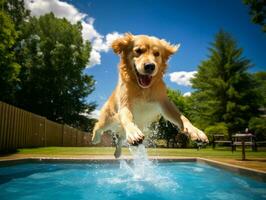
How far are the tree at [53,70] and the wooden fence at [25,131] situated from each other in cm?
833

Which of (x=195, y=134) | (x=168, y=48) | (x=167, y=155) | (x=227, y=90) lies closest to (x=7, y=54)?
(x=167, y=155)

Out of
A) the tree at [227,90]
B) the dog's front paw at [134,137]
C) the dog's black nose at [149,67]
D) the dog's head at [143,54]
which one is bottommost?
the dog's front paw at [134,137]

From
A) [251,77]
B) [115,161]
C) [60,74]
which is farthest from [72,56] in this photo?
[115,161]

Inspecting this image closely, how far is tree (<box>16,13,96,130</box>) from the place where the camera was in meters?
29.5

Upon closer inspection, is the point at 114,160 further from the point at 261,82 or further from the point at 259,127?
the point at 261,82

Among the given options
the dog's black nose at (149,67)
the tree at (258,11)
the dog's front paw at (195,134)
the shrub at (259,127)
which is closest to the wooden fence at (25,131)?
the dog's black nose at (149,67)

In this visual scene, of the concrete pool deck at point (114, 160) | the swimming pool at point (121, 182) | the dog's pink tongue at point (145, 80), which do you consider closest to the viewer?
the dog's pink tongue at point (145, 80)

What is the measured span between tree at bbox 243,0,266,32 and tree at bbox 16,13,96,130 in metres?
20.3

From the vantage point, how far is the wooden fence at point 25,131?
11873 mm

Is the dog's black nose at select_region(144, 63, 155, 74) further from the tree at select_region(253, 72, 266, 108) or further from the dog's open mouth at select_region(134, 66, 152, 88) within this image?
the tree at select_region(253, 72, 266, 108)

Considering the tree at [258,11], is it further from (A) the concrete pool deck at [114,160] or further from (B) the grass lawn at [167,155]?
(A) the concrete pool deck at [114,160]

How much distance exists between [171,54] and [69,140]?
64.4ft

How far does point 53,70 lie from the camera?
97.7 feet

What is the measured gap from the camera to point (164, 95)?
16.3 ft
